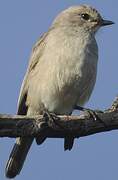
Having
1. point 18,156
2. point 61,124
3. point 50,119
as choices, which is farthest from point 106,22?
point 50,119

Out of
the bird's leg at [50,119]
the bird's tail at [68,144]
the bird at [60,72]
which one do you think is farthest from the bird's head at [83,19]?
the bird's leg at [50,119]

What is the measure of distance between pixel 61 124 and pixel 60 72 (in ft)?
5.28

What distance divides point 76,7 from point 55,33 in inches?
40.8

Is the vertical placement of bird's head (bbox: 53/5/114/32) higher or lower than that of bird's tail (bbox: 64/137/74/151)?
higher

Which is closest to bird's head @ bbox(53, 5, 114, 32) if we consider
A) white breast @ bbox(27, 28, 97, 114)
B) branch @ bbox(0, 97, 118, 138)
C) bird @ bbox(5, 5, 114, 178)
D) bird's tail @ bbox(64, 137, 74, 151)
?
bird @ bbox(5, 5, 114, 178)

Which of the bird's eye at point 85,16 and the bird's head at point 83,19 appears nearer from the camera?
the bird's head at point 83,19

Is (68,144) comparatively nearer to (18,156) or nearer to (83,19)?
(18,156)

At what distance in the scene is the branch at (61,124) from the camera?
730cm

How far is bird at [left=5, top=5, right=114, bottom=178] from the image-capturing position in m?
9.13

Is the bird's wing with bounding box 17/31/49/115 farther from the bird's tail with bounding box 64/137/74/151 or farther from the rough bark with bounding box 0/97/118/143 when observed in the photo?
the rough bark with bounding box 0/97/118/143

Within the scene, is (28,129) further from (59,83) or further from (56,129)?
(59,83)

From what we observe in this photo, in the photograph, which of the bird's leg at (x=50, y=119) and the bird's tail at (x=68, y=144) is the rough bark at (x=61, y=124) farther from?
the bird's tail at (x=68, y=144)

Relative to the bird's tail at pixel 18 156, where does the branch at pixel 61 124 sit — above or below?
above

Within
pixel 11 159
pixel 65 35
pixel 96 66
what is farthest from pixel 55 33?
pixel 11 159
